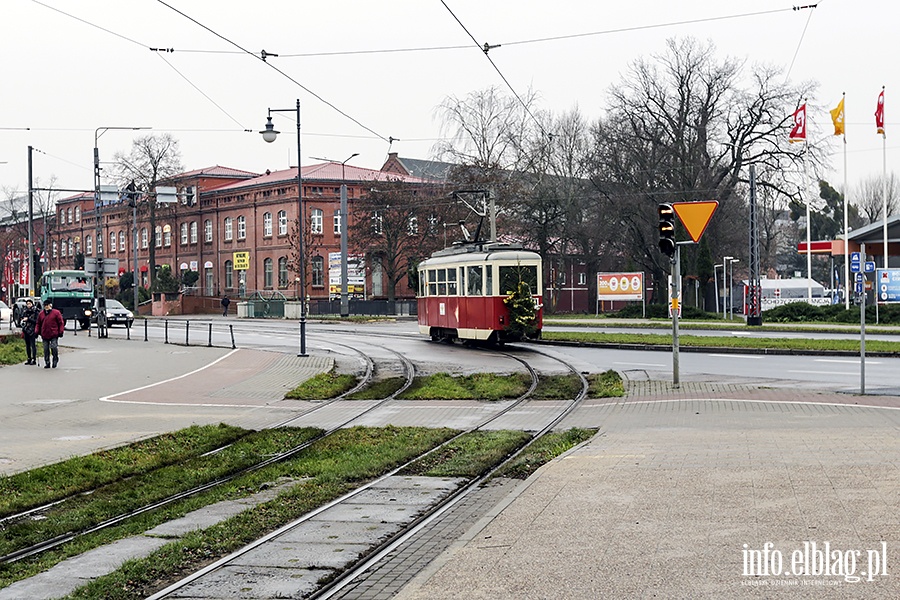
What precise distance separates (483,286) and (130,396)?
44.8 feet

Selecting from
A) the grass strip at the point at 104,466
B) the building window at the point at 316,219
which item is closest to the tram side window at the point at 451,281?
the grass strip at the point at 104,466

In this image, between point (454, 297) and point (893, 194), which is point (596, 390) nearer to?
point (454, 297)

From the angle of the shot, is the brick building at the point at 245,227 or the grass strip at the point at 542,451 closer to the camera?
the grass strip at the point at 542,451

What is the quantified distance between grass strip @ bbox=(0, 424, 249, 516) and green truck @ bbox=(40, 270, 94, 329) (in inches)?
1536

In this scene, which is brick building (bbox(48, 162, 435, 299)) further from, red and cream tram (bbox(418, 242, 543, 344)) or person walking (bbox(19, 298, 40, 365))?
person walking (bbox(19, 298, 40, 365))

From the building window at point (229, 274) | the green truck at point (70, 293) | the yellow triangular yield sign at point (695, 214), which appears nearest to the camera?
the yellow triangular yield sign at point (695, 214)

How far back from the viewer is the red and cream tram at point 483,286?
31.6 metres

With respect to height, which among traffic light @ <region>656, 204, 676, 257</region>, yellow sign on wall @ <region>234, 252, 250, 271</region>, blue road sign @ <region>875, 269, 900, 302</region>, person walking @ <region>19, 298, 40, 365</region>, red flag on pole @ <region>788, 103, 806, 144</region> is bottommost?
person walking @ <region>19, 298, 40, 365</region>

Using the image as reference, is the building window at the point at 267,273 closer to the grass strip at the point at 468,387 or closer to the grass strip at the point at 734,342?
the grass strip at the point at 734,342

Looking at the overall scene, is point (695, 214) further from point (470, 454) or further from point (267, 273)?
point (267, 273)

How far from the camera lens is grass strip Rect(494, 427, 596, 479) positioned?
11.5m

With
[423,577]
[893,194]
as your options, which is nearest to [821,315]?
[423,577]

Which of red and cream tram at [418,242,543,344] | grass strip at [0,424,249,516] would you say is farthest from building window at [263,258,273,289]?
grass strip at [0,424,249,516]

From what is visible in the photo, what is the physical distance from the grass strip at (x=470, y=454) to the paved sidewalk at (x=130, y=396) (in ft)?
13.3
